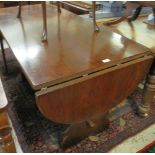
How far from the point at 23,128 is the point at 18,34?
0.68 m

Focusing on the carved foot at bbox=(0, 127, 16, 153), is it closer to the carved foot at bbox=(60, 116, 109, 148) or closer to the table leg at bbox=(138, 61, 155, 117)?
the carved foot at bbox=(60, 116, 109, 148)

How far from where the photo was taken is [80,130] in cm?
127

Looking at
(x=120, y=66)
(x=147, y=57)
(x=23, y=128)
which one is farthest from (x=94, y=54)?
(x=23, y=128)

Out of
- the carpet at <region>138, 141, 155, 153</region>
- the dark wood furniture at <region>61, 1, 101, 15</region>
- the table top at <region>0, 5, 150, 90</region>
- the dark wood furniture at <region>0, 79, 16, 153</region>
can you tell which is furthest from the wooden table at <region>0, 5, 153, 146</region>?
the dark wood furniture at <region>61, 1, 101, 15</region>

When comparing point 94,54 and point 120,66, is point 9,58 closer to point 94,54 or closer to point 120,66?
point 94,54

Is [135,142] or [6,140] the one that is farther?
[135,142]

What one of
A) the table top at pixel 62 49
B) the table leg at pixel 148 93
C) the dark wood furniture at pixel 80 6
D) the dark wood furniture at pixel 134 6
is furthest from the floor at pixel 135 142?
the dark wood furniture at pixel 80 6

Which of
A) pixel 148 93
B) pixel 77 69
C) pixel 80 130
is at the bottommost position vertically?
pixel 80 130

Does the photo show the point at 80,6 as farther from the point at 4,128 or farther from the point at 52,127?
the point at 4,128

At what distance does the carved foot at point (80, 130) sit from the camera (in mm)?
1238

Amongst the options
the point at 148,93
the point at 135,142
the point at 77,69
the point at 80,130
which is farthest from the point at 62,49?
the point at 135,142

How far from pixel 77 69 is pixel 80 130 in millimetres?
498

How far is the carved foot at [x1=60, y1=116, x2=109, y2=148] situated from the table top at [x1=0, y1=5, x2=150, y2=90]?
1.42 ft

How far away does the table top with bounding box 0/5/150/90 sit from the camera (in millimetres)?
943
